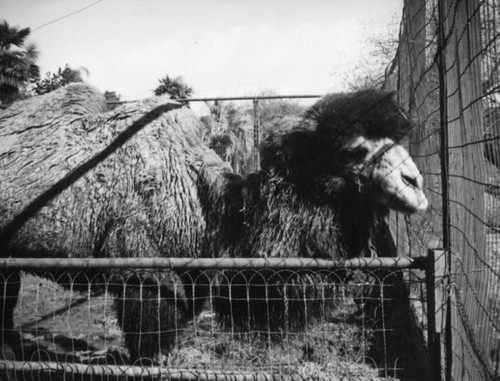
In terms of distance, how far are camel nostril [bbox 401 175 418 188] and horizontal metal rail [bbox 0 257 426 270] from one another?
0.51 meters

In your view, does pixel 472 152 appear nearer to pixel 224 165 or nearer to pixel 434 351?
pixel 434 351

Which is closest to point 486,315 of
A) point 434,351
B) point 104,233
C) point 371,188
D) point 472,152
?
point 434,351

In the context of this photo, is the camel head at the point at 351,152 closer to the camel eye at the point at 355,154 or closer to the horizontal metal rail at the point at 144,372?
the camel eye at the point at 355,154

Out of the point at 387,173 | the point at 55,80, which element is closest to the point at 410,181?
the point at 387,173

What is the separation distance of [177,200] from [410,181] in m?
1.86

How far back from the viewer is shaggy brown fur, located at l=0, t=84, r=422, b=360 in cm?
297

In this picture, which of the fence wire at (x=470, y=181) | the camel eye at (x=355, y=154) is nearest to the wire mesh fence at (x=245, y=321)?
the fence wire at (x=470, y=181)

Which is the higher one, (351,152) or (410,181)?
(351,152)

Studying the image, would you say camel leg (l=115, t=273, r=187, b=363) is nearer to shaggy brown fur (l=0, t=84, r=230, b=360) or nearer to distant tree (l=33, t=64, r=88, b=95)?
shaggy brown fur (l=0, t=84, r=230, b=360)

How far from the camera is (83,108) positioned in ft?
14.0

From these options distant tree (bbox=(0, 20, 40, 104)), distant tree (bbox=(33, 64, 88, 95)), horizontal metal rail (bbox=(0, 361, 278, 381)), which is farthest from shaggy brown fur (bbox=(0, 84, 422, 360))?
distant tree (bbox=(33, 64, 88, 95))

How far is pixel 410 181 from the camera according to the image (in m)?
2.73

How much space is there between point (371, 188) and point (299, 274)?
79cm

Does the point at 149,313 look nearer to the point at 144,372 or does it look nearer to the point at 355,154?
the point at 144,372
